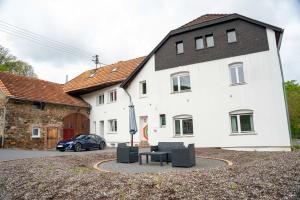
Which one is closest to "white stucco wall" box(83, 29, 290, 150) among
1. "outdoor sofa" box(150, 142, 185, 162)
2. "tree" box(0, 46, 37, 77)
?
"outdoor sofa" box(150, 142, 185, 162)

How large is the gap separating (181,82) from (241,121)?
4.81 meters

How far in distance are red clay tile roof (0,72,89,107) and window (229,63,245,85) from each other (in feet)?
44.8

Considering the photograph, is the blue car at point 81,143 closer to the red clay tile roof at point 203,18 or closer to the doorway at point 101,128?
the doorway at point 101,128

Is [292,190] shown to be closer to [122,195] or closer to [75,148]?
[122,195]

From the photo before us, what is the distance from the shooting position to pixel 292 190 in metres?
4.50

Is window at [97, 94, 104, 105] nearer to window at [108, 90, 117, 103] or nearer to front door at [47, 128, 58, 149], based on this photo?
window at [108, 90, 117, 103]

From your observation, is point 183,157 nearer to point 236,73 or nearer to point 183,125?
point 183,125

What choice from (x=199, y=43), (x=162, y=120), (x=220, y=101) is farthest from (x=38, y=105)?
(x=220, y=101)

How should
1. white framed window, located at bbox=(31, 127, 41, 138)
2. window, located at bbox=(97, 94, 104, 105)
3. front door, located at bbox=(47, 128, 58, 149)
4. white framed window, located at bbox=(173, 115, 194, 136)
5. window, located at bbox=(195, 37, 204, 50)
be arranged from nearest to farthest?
white framed window, located at bbox=(173, 115, 194, 136) < window, located at bbox=(195, 37, 204, 50) < white framed window, located at bbox=(31, 127, 41, 138) < front door, located at bbox=(47, 128, 58, 149) < window, located at bbox=(97, 94, 104, 105)

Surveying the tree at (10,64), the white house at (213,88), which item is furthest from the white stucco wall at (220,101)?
the tree at (10,64)

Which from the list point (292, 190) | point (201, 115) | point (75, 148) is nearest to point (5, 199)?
point (292, 190)

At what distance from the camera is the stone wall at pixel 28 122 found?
16.2 meters

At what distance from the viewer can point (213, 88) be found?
48.5 feet

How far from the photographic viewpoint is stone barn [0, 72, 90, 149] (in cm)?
1625
